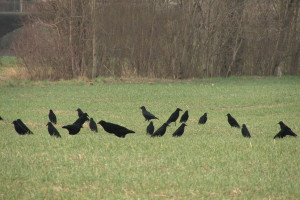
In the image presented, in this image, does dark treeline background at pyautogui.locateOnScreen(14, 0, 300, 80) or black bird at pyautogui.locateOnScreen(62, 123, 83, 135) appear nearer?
black bird at pyautogui.locateOnScreen(62, 123, 83, 135)

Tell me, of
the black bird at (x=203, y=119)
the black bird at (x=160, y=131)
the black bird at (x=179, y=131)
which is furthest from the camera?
the black bird at (x=203, y=119)

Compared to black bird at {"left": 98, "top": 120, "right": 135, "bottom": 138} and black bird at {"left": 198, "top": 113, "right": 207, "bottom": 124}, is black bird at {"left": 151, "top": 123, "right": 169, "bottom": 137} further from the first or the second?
black bird at {"left": 198, "top": 113, "right": 207, "bottom": 124}

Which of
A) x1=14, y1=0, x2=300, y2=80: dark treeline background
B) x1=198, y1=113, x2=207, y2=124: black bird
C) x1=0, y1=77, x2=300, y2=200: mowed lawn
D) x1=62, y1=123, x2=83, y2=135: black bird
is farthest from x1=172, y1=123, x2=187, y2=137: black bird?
x1=14, y1=0, x2=300, y2=80: dark treeline background

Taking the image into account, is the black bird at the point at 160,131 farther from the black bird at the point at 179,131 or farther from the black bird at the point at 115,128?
the black bird at the point at 115,128

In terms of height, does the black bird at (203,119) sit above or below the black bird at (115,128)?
below

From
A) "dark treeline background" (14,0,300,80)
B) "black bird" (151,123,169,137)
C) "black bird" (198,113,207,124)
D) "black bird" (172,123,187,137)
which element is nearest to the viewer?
"black bird" (151,123,169,137)

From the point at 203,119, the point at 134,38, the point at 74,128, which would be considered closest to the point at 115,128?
the point at 74,128

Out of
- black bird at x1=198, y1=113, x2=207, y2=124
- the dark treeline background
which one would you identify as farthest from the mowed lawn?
the dark treeline background

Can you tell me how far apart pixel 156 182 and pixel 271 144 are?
147 inches

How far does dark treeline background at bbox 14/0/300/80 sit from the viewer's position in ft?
95.9

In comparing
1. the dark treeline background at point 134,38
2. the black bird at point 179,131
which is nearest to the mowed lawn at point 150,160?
the black bird at point 179,131

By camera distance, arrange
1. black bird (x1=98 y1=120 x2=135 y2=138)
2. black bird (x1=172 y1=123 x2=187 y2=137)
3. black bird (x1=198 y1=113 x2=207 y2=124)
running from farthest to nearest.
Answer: black bird (x1=198 y1=113 x2=207 y2=124) → black bird (x1=172 y1=123 x2=187 y2=137) → black bird (x1=98 y1=120 x2=135 y2=138)

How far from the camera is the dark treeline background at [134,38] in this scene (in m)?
29.2

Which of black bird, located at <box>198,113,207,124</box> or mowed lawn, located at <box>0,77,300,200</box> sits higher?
mowed lawn, located at <box>0,77,300,200</box>
